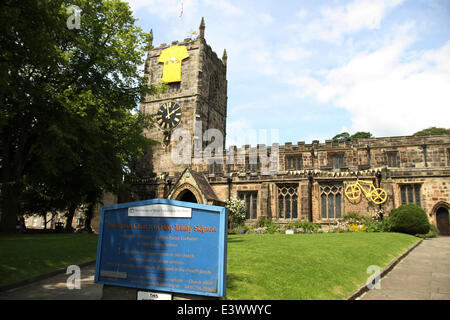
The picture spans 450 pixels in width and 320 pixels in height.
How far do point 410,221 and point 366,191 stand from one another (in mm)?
4556

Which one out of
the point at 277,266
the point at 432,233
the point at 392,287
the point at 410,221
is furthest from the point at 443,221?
the point at 277,266

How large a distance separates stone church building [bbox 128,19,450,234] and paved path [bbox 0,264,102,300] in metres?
14.9

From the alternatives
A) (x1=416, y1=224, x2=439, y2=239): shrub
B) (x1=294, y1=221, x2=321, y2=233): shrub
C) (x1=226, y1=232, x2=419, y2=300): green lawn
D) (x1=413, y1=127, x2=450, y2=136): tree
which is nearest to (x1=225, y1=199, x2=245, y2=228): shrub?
(x1=294, y1=221, x2=321, y2=233): shrub

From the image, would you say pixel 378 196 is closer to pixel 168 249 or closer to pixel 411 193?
pixel 411 193

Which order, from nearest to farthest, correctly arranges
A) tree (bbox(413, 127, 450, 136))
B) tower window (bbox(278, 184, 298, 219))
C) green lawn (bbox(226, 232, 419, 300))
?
green lawn (bbox(226, 232, 419, 300))
tower window (bbox(278, 184, 298, 219))
tree (bbox(413, 127, 450, 136))

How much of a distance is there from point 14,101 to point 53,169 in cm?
398

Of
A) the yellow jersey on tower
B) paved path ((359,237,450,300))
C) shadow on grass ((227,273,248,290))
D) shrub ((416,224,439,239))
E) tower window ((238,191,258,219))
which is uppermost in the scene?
the yellow jersey on tower

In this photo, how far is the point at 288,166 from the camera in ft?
120

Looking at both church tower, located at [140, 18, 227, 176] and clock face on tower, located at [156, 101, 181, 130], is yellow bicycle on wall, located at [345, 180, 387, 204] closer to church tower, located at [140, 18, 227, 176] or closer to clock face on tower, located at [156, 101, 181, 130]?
church tower, located at [140, 18, 227, 176]

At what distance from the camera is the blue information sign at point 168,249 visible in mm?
5719

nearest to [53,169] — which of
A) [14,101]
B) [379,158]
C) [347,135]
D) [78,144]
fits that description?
[78,144]

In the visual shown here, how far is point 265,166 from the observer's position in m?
35.8

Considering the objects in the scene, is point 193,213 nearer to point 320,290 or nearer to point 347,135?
point 320,290

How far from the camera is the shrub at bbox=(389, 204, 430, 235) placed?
74.5 feet
